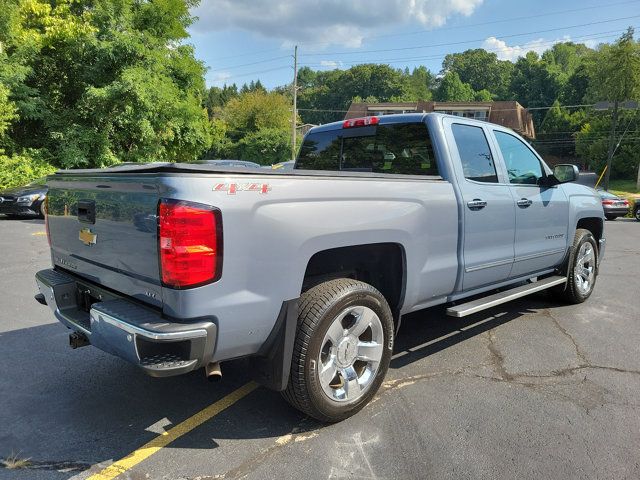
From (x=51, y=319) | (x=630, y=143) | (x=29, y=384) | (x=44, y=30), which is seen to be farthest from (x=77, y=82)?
(x=630, y=143)

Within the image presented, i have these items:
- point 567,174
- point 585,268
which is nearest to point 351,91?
point 585,268

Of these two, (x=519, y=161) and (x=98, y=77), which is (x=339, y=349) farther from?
(x=98, y=77)

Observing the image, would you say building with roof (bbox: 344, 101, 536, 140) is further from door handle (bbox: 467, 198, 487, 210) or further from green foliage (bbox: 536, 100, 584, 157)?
door handle (bbox: 467, 198, 487, 210)

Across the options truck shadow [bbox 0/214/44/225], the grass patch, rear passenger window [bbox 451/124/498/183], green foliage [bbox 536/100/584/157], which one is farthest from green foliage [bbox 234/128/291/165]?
the grass patch

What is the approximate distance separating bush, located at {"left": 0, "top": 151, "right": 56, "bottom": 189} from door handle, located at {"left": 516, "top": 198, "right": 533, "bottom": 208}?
18001 mm

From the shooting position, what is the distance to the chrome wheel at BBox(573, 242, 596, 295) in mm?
5738

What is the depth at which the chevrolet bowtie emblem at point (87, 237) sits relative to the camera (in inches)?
117

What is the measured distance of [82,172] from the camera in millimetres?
3088

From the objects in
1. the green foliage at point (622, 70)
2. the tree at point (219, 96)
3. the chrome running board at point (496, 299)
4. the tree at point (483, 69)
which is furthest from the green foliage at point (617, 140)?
the tree at point (219, 96)

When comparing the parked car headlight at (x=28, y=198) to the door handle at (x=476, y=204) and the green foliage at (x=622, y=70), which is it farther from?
the green foliage at (x=622, y=70)

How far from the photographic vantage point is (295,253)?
2.69m

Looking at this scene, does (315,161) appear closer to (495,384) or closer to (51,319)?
(495,384)

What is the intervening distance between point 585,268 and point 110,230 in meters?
5.56

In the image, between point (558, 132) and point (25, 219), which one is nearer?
point (25, 219)
